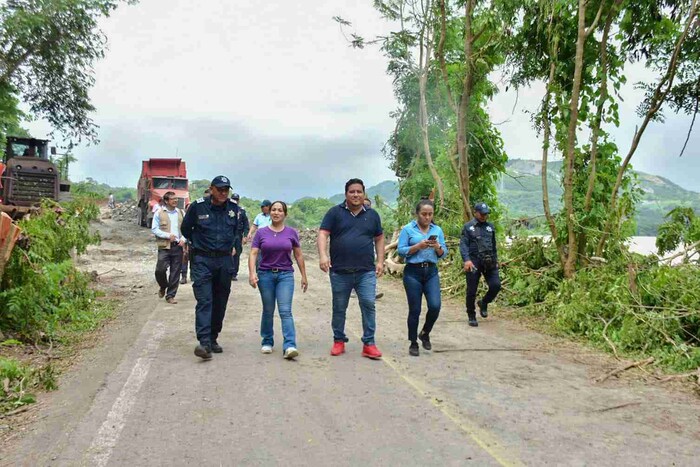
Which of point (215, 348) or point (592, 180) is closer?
point (215, 348)

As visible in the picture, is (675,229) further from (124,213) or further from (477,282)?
(124,213)

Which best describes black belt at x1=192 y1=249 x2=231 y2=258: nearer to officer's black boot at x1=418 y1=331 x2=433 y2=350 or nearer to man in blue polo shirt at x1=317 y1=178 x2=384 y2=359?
man in blue polo shirt at x1=317 y1=178 x2=384 y2=359

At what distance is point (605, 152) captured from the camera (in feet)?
34.1

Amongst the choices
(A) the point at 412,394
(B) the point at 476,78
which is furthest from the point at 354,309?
(B) the point at 476,78

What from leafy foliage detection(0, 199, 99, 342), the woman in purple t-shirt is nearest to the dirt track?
the woman in purple t-shirt

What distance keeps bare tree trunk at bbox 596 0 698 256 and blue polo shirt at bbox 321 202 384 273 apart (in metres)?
5.16

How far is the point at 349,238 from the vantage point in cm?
648

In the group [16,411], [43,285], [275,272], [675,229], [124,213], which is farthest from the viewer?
[124,213]

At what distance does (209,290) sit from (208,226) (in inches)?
27.8

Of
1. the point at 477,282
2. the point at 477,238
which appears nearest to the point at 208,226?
the point at 477,238

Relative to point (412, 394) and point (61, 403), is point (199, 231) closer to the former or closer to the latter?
point (61, 403)

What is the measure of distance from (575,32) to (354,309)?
20.2 feet

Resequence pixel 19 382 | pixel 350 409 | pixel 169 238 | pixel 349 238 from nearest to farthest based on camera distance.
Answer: pixel 350 409, pixel 19 382, pixel 349 238, pixel 169 238

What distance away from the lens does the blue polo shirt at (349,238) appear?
6473 millimetres
